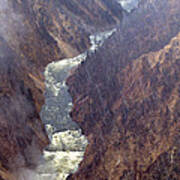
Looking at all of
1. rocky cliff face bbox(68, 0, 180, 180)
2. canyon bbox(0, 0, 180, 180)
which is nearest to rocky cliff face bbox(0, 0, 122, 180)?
canyon bbox(0, 0, 180, 180)

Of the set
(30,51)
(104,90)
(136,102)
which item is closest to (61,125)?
(104,90)

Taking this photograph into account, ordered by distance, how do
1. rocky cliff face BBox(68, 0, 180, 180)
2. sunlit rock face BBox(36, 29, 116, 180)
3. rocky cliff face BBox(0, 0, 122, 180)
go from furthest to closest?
sunlit rock face BBox(36, 29, 116, 180) → rocky cliff face BBox(0, 0, 122, 180) → rocky cliff face BBox(68, 0, 180, 180)

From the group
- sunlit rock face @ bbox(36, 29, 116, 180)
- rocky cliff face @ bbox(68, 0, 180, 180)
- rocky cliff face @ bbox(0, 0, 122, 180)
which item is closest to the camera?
rocky cliff face @ bbox(68, 0, 180, 180)

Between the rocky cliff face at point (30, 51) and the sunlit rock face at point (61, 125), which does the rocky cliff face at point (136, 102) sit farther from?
the rocky cliff face at point (30, 51)

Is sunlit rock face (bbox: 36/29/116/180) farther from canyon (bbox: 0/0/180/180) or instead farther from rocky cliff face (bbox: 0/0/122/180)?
rocky cliff face (bbox: 0/0/122/180)

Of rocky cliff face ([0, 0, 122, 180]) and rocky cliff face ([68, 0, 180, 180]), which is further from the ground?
rocky cliff face ([0, 0, 122, 180])

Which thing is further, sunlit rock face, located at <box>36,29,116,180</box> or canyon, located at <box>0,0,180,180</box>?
sunlit rock face, located at <box>36,29,116,180</box>

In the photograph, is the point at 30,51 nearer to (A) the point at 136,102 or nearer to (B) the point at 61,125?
(B) the point at 61,125
